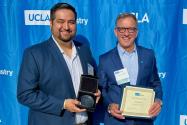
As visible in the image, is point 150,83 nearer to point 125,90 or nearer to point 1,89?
point 125,90

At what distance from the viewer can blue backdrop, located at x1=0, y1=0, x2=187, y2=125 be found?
313 cm

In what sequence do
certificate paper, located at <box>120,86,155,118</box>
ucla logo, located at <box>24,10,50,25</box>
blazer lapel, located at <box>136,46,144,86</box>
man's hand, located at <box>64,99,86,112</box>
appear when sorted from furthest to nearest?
1. ucla logo, located at <box>24,10,50,25</box>
2. blazer lapel, located at <box>136,46,144,86</box>
3. certificate paper, located at <box>120,86,155,118</box>
4. man's hand, located at <box>64,99,86,112</box>

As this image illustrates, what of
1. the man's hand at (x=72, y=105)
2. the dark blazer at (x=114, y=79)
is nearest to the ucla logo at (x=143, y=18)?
the dark blazer at (x=114, y=79)

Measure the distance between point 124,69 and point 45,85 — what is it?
2.00 feet

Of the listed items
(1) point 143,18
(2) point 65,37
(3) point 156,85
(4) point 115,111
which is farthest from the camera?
(1) point 143,18

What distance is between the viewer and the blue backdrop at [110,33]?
313cm

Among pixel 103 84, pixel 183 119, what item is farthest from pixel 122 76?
pixel 183 119

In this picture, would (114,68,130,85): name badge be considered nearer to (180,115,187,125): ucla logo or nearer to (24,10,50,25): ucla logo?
(180,115,187,125): ucla logo

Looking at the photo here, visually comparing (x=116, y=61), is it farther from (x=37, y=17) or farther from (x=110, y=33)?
(x=37, y=17)

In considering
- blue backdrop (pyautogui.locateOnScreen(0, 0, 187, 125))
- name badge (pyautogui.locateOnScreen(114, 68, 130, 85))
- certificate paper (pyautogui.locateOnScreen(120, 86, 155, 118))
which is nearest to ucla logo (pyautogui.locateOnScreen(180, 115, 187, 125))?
blue backdrop (pyautogui.locateOnScreen(0, 0, 187, 125))

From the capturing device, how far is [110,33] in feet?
10.6

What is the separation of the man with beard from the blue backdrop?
80 centimetres

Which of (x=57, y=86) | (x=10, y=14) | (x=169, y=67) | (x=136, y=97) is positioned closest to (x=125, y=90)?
(x=136, y=97)

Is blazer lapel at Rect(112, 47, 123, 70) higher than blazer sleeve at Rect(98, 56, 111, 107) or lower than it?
higher
